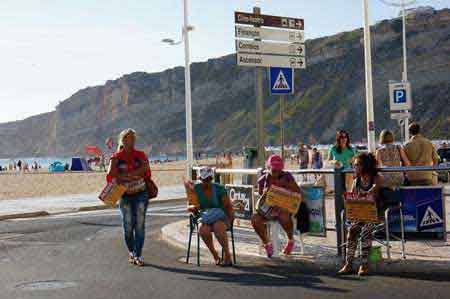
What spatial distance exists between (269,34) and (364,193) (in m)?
3.93

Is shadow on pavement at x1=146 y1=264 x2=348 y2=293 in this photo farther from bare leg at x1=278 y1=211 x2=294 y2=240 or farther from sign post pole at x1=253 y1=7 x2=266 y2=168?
sign post pole at x1=253 y1=7 x2=266 y2=168

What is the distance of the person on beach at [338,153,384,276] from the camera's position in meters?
8.75

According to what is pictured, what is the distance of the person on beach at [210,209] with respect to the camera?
9.84 metres

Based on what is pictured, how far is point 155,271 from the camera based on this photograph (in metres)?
9.40

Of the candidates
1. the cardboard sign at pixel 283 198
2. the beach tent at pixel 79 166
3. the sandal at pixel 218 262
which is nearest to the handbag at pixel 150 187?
the sandal at pixel 218 262

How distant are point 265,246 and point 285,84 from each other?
10.6 feet

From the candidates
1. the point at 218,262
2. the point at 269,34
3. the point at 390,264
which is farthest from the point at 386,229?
the point at 269,34

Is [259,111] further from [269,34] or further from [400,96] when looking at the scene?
[400,96]

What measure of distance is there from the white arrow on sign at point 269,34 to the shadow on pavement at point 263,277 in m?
3.96

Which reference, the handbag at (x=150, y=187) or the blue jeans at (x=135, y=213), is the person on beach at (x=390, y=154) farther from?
the blue jeans at (x=135, y=213)

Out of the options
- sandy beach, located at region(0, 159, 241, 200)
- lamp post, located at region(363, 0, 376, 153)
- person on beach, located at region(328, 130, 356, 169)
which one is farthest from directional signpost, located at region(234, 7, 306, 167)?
sandy beach, located at region(0, 159, 241, 200)

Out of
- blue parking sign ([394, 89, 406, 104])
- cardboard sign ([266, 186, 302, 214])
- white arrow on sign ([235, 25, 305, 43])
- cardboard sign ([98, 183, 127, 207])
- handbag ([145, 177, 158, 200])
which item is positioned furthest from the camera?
blue parking sign ([394, 89, 406, 104])

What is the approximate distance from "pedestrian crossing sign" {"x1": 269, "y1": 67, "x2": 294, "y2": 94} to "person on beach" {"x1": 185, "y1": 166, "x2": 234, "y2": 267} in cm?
259

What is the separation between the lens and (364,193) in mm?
8797
